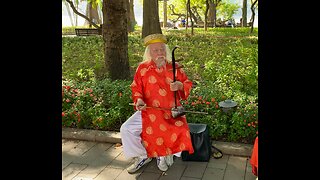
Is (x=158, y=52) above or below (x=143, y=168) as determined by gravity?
above

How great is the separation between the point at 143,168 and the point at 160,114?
0.72 metres

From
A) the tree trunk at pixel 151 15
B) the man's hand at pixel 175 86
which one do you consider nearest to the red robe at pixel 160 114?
the man's hand at pixel 175 86

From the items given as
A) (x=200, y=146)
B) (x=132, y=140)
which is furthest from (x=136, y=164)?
(x=200, y=146)

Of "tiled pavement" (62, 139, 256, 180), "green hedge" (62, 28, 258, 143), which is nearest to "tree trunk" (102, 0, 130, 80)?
"green hedge" (62, 28, 258, 143)

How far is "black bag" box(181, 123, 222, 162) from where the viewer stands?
3.76m

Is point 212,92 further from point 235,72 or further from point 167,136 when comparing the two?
point 167,136

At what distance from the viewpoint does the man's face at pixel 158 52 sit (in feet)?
11.5

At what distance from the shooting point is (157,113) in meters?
3.55

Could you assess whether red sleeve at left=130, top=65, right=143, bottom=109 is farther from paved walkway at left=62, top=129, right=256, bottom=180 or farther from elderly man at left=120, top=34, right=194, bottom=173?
paved walkway at left=62, top=129, right=256, bottom=180

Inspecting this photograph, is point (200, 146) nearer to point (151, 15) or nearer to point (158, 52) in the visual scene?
point (158, 52)

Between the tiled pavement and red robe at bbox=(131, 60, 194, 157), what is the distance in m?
0.27
